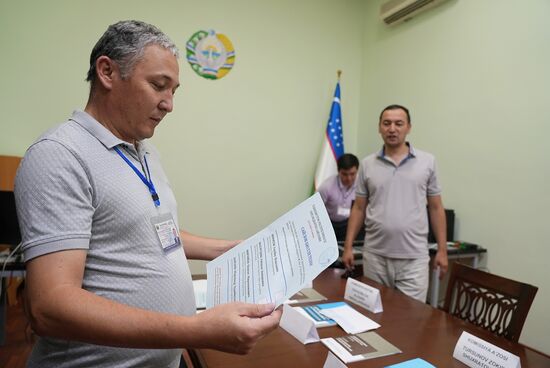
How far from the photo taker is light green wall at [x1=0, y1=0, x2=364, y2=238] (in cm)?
301

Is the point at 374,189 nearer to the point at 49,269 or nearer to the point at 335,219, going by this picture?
the point at 335,219

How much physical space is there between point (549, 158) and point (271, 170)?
243 centimetres

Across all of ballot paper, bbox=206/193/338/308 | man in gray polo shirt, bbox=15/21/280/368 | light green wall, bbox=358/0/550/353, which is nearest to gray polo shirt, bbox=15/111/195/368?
man in gray polo shirt, bbox=15/21/280/368

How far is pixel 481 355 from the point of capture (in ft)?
3.28

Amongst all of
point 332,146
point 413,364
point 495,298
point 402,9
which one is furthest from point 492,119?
point 413,364

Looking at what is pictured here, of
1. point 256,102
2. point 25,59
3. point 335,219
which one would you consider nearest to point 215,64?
point 256,102

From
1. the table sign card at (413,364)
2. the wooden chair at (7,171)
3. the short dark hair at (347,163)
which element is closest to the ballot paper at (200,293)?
the table sign card at (413,364)

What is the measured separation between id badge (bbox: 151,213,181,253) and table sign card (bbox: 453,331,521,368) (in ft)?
2.96

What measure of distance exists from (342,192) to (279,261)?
2764 millimetres

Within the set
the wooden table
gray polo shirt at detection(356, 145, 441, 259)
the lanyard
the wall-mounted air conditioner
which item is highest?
the wall-mounted air conditioner

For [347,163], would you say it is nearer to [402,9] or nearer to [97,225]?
[402,9]

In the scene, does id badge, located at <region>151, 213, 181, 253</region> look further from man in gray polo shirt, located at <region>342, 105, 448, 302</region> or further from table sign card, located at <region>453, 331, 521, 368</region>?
man in gray polo shirt, located at <region>342, 105, 448, 302</region>

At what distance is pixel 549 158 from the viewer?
232 centimetres

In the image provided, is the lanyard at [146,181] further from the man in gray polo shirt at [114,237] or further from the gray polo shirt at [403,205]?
the gray polo shirt at [403,205]
